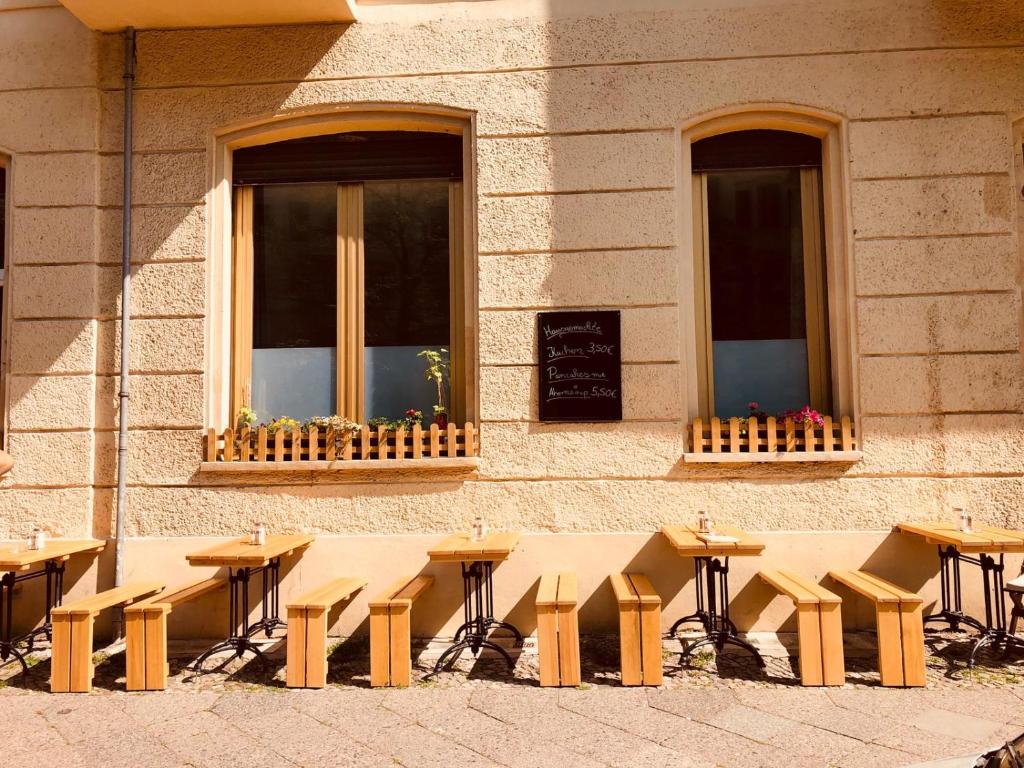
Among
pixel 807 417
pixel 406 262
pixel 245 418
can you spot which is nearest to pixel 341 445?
pixel 245 418

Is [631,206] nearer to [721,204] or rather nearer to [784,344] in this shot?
[721,204]

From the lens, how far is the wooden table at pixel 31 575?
4973 mm

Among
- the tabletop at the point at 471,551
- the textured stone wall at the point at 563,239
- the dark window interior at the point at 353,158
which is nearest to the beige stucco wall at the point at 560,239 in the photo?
the textured stone wall at the point at 563,239

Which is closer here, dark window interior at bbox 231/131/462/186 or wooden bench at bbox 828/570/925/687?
wooden bench at bbox 828/570/925/687

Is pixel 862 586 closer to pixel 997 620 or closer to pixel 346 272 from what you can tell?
pixel 997 620

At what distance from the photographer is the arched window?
6.19m

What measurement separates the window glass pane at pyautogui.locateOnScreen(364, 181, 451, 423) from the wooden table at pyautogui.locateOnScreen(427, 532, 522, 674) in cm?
140

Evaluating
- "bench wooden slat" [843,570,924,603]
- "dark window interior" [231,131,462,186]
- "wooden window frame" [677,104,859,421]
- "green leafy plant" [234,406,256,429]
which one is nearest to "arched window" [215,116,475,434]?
"dark window interior" [231,131,462,186]

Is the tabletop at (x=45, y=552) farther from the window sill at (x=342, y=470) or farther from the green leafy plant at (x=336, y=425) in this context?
the green leafy plant at (x=336, y=425)

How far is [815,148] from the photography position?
6.07 metres

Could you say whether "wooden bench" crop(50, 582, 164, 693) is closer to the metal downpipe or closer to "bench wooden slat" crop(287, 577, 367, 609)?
the metal downpipe

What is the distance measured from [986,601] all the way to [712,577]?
5.86 ft

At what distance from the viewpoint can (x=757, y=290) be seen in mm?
6094

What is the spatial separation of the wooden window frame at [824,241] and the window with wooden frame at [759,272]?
6cm
